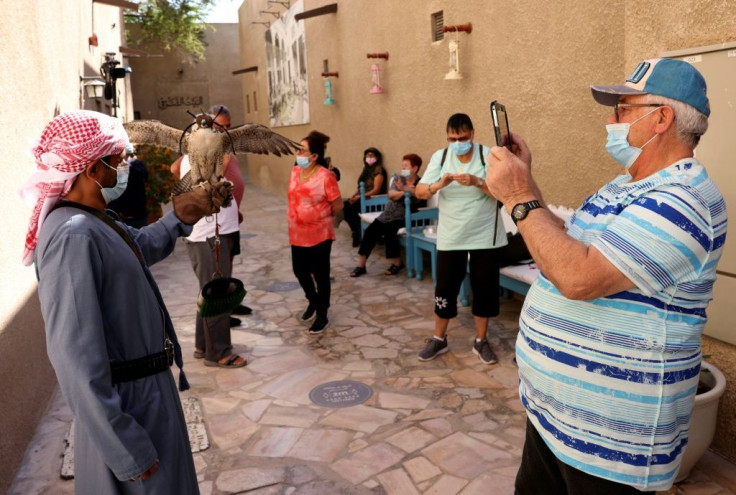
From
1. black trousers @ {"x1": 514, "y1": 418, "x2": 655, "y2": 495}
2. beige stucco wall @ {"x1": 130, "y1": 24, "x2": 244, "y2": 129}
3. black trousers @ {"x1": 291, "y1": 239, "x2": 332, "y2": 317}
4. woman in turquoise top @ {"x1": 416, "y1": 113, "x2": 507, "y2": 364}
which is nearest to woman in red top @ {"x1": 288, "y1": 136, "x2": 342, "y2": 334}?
black trousers @ {"x1": 291, "y1": 239, "x2": 332, "y2": 317}

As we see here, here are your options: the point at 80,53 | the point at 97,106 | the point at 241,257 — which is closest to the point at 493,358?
the point at 241,257

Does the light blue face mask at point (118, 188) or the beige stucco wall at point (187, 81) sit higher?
the beige stucco wall at point (187, 81)

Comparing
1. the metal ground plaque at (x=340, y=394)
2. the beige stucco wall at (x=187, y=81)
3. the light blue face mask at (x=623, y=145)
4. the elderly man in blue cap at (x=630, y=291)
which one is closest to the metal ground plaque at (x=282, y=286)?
the metal ground plaque at (x=340, y=394)

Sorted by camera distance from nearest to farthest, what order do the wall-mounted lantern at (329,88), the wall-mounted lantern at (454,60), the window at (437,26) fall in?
the wall-mounted lantern at (454,60) < the window at (437,26) < the wall-mounted lantern at (329,88)

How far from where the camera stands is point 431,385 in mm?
4598

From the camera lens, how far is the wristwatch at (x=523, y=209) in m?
1.92

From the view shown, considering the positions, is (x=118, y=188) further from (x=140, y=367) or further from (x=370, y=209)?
(x=370, y=209)


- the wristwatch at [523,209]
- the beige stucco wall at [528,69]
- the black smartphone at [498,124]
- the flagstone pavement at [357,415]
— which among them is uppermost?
the beige stucco wall at [528,69]

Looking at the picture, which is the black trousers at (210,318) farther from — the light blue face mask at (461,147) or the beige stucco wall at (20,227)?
the light blue face mask at (461,147)

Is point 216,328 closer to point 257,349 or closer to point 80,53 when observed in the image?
point 257,349

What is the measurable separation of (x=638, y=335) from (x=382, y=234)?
6.44 meters

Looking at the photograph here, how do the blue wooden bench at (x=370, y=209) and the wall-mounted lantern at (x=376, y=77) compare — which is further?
the wall-mounted lantern at (x=376, y=77)

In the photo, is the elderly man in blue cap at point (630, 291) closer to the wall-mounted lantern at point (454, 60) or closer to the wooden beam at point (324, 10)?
the wall-mounted lantern at point (454, 60)

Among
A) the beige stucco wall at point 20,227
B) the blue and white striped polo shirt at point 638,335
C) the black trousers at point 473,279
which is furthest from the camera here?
the black trousers at point 473,279
